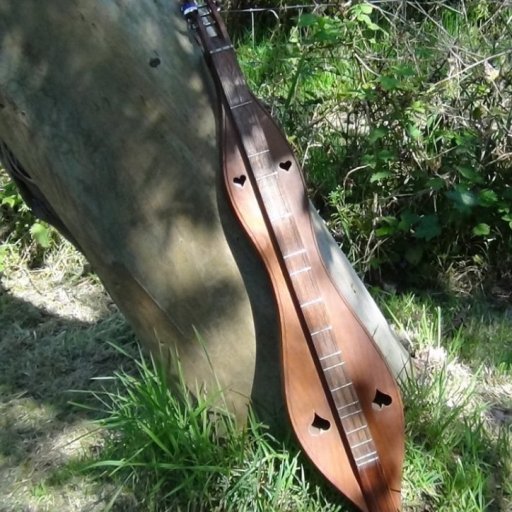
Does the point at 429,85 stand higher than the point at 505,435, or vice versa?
the point at 429,85

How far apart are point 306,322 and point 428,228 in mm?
1421

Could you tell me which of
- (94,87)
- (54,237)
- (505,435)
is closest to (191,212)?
(94,87)

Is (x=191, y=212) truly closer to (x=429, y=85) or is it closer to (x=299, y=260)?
(x=299, y=260)

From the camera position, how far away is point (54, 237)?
4.97 m

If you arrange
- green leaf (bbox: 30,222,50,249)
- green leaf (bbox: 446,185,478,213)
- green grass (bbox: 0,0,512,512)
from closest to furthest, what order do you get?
→ green grass (bbox: 0,0,512,512) < green leaf (bbox: 446,185,478,213) < green leaf (bbox: 30,222,50,249)

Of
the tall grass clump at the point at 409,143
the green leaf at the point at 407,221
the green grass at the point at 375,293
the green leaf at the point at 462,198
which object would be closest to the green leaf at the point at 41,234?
the green grass at the point at 375,293

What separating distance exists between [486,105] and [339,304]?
5.63 feet

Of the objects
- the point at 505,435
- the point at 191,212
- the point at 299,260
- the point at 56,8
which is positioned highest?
the point at 56,8

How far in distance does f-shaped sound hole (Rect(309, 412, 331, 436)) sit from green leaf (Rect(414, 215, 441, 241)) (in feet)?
4.71

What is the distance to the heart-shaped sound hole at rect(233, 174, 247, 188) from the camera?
115 inches

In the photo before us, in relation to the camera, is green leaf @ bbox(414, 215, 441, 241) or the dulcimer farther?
green leaf @ bbox(414, 215, 441, 241)

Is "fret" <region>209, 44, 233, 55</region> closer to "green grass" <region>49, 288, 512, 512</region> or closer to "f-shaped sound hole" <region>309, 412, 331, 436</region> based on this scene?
"green grass" <region>49, 288, 512, 512</region>

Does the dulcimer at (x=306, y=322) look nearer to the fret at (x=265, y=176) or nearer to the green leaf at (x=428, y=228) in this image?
the fret at (x=265, y=176)

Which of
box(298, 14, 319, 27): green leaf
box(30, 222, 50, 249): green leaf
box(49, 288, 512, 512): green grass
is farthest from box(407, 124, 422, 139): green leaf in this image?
box(30, 222, 50, 249): green leaf
